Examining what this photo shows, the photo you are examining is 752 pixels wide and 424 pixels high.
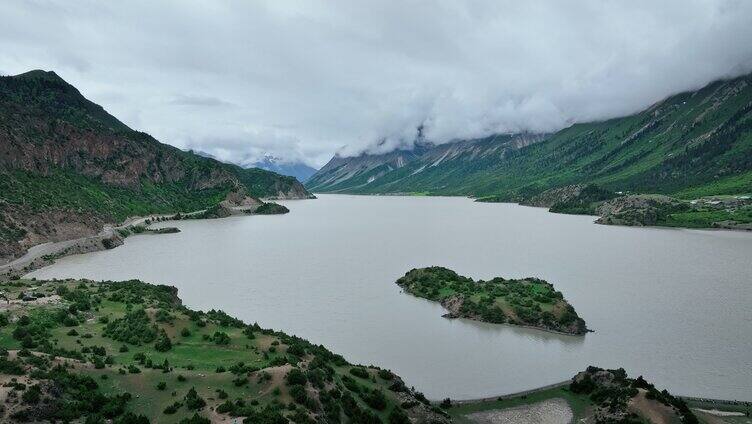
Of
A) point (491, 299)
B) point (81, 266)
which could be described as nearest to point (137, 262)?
point (81, 266)

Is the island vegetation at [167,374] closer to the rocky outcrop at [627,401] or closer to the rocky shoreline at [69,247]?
the rocky outcrop at [627,401]

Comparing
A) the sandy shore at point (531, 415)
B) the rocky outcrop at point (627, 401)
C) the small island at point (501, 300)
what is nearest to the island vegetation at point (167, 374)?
the sandy shore at point (531, 415)

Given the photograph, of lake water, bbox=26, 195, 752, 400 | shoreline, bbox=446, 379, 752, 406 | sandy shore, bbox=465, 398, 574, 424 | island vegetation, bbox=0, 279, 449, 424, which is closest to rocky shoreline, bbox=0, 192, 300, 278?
lake water, bbox=26, 195, 752, 400

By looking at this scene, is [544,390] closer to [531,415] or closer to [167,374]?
[531,415]

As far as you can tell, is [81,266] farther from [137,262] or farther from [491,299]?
[491,299]

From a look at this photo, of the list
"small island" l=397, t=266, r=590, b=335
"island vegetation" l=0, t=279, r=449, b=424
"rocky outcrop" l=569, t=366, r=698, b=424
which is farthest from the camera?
"small island" l=397, t=266, r=590, b=335

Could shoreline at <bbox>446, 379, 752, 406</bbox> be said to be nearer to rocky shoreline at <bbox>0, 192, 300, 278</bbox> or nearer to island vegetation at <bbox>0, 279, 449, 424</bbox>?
island vegetation at <bbox>0, 279, 449, 424</bbox>
